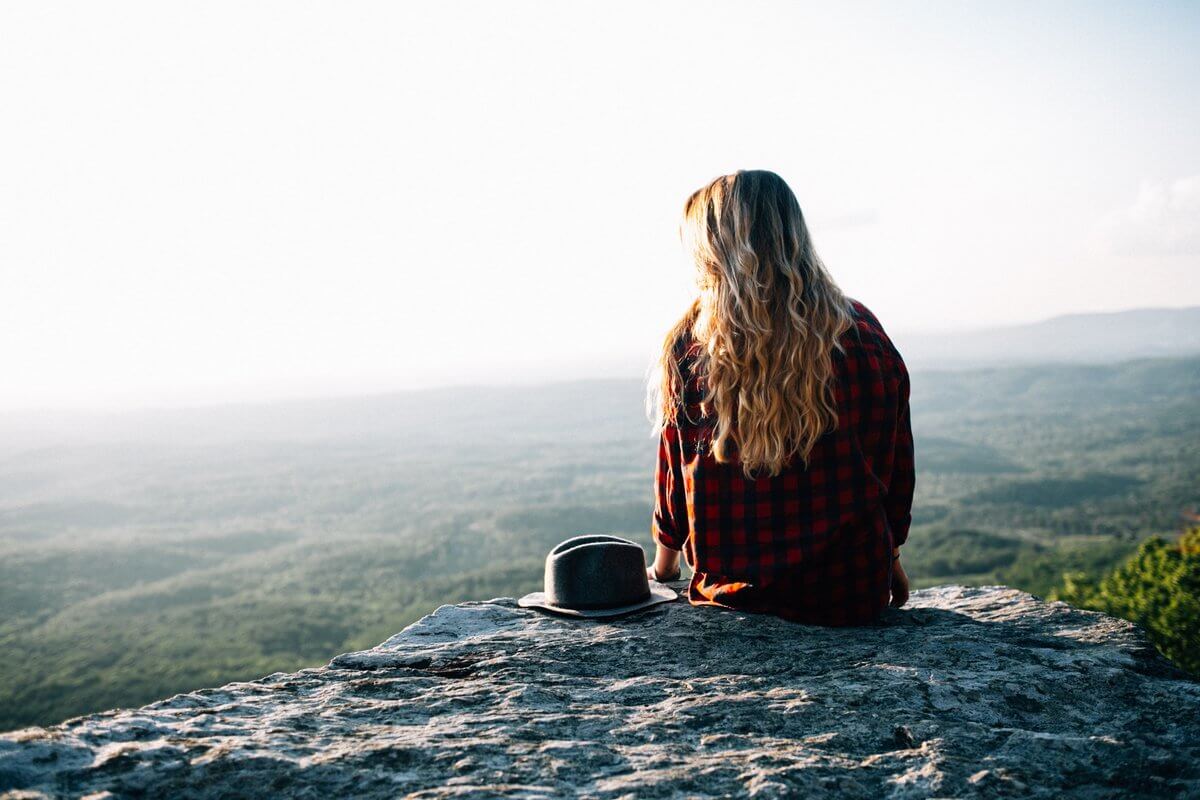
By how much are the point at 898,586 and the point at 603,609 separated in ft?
3.85

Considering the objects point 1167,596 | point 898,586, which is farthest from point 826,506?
point 1167,596

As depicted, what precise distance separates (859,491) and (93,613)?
339 feet

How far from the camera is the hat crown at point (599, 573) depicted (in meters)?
2.98

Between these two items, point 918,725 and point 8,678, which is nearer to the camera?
point 918,725

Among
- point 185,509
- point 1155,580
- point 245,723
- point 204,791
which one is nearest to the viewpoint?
point 204,791

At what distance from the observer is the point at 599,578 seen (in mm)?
2988

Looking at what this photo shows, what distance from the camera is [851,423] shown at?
2754mm

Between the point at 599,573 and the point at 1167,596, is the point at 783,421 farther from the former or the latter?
the point at 1167,596

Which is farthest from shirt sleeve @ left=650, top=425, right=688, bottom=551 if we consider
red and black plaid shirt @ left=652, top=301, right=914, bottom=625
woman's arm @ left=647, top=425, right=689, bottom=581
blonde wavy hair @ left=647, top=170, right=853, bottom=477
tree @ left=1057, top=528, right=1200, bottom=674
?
tree @ left=1057, top=528, right=1200, bottom=674

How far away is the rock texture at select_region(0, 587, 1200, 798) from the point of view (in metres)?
1.63

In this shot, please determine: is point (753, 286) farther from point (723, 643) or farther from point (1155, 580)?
point (1155, 580)

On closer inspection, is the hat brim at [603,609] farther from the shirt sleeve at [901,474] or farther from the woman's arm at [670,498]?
the shirt sleeve at [901,474]

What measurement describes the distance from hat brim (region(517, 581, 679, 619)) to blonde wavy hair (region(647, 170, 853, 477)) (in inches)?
27.7

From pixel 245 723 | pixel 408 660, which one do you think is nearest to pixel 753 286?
pixel 408 660
